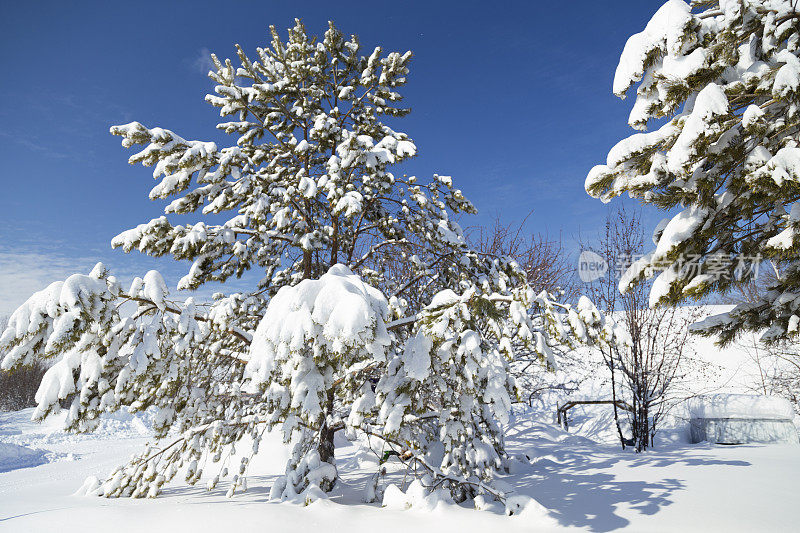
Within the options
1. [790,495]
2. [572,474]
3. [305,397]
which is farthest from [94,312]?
[790,495]

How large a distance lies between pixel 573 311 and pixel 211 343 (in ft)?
14.3

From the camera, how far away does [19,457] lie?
41.3 ft

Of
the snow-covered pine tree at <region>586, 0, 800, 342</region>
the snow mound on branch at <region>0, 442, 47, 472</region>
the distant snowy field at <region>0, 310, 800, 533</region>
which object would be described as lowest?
the snow mound on branch at <region>0, 442, 47, 472</region>

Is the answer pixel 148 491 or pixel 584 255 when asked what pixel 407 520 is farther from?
pixel 584 255

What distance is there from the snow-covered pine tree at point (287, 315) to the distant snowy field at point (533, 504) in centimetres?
61

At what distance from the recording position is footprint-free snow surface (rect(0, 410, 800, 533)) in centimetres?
333

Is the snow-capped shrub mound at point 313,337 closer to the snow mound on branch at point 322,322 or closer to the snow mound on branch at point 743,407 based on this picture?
the snow mound on branch at point 322,322

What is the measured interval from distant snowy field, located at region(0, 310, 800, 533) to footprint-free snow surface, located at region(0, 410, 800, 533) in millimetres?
13

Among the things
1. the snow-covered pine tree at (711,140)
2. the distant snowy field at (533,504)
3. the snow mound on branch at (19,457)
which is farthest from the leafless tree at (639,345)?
the snow mound on branch at (19,457)

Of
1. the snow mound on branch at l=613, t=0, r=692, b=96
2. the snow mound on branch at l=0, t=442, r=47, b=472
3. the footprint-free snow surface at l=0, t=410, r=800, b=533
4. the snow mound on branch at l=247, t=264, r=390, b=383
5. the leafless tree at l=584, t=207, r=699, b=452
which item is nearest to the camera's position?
the snow mound on branch at l=613, t=0, r=692, b=96

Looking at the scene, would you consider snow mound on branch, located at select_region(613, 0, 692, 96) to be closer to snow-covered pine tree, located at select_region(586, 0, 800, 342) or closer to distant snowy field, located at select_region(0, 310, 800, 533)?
snow-covered pine tree, located at select_region(586, 0, 800, 342)

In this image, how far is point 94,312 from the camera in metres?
3.20

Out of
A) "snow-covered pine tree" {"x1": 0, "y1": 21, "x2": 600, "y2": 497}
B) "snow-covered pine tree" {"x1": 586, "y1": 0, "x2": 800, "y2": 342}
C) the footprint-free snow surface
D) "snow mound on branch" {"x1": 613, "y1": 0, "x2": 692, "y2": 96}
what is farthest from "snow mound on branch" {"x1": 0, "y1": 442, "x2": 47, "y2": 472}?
"snow mound on branch" {"x1": 613, "y1": 0, "x2": 692, "y2": 96}

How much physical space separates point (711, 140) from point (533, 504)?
337cm
